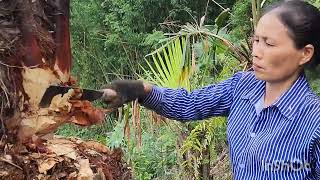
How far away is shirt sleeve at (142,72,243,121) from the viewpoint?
181cm

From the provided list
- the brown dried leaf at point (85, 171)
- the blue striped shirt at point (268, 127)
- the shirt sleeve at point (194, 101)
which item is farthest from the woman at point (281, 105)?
the brown dried leaf at point (85, 171)

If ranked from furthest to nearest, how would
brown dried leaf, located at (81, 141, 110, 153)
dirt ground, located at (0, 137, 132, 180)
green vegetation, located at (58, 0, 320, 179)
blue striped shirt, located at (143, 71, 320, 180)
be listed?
green vegetation, located at (58, 0, 320, 179) < brown dried leaf, located at (81, 141, 110, 153) < blue striped shirt, located at (143, 71, 320, 180) < dirt ground, located at (0, 137, 132, 180)

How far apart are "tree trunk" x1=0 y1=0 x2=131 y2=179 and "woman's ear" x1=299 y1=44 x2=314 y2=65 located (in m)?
0.57

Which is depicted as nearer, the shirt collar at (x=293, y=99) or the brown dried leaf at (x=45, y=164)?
the brown dried leaf at (x=45, y=164)

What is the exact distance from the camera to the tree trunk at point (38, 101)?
1.44 metres

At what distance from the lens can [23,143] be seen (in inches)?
57.9

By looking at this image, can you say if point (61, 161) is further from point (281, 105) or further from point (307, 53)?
point (307, 53)

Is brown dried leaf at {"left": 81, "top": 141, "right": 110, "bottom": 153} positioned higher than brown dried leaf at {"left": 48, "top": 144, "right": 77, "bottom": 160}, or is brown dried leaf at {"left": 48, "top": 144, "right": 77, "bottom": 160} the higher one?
brown dried leaf at {"left": 48, "top": 144, "right": 77, "bottom": 160}

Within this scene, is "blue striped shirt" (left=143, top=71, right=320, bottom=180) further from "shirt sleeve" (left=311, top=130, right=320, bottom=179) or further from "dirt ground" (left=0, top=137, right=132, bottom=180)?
"dirt ground" (left=0, top=137, right=132, bottom=180)

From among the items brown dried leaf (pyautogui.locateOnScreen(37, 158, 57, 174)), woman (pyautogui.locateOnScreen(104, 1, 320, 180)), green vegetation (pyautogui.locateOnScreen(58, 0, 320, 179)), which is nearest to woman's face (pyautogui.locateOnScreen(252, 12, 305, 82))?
woman (pyautogui.locateOnScreen(104, 1, 320, 180))

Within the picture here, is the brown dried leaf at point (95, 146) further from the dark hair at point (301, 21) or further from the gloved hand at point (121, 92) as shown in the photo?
the dark hair at point (301, 21)

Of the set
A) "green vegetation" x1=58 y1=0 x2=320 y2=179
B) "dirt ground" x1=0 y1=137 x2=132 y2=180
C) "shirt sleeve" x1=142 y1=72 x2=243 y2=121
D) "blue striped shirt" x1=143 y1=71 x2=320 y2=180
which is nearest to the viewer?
"dirt ground" x1=0 y1=137 x2=132 y2=180

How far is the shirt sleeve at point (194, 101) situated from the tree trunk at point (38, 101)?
0.26 metres

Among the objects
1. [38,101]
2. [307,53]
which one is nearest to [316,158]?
[307,53]
